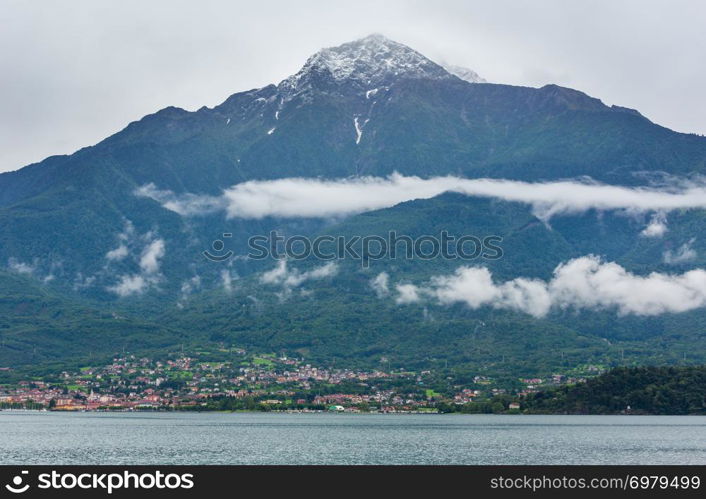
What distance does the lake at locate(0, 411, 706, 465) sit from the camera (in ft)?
329

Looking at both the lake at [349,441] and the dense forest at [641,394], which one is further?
the dense forest at [641,394]

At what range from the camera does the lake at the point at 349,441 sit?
10019cm

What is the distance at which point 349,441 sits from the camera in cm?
12450
